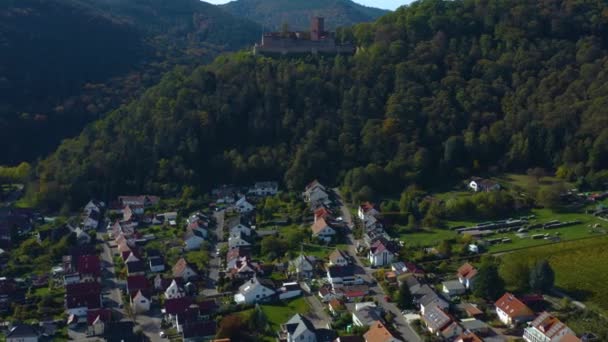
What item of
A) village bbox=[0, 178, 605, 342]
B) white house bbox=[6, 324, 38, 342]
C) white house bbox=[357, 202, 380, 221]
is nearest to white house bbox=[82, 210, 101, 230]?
village bbox=[0, 178, 605, 342]

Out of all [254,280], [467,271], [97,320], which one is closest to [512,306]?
[467,271]

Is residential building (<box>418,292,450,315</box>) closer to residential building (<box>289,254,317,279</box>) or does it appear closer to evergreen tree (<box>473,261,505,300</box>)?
evergreen tree (<box>473,261,505,300</box>)

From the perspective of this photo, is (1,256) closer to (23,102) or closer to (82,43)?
(23,102)

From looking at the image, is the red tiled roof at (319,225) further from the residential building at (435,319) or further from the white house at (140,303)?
the white house at (140,303)

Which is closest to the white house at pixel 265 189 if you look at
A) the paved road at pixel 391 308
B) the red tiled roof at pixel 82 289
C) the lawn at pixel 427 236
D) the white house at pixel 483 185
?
the paved road at pixel 391 308

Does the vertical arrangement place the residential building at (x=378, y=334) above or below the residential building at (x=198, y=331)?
above

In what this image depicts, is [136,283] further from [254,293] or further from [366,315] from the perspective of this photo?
[366,315]

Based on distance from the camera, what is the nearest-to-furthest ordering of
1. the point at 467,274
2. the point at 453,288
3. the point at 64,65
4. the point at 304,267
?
the point at 453,288
the point at 467,274
the point at 304,267
the point at 64,65
